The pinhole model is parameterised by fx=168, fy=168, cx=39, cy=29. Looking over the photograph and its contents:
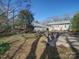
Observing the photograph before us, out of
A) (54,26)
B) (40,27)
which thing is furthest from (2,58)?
(54,26)

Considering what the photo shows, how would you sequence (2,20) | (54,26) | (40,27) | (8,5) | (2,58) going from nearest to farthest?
(2,58)
(2,20)
(8,5)
(40,27)
(54,26)

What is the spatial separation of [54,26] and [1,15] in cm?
5393

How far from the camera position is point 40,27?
63.7m

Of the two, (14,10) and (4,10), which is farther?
(14,10)

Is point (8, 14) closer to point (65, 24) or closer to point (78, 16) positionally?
point (78, 16)

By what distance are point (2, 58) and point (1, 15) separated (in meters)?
8.15

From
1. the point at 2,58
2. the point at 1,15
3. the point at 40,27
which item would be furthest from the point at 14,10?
the point at 40,27

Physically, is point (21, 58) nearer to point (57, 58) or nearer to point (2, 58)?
point (2, 58)

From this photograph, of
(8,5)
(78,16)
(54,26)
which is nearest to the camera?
(8,5)

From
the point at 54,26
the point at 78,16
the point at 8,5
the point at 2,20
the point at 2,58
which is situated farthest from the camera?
the point at 54,26

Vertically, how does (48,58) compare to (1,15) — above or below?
below

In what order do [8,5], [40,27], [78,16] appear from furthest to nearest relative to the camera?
[40,27] < [78,16] < [8,5]

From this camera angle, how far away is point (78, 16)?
41250 millimetres

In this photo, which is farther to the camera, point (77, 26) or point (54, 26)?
point (54, 26)
